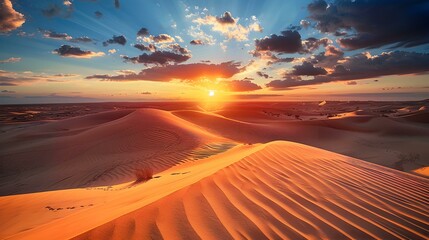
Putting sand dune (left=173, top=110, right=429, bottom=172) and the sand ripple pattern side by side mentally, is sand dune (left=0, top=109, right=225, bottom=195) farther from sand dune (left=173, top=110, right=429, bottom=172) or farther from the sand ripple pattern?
the sand ripple pattern

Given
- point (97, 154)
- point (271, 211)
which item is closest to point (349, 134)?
point (97, 154)

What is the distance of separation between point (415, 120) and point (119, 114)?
106 ft

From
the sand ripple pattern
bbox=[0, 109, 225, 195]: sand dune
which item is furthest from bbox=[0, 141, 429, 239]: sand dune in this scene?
bbox=[0, 109, 225, 195]: sand dune

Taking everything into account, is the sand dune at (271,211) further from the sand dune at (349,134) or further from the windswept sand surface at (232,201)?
the sand dune at (349,134)

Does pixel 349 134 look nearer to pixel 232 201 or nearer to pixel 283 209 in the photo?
pixel 283 209

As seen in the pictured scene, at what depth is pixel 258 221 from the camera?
7.50 feet

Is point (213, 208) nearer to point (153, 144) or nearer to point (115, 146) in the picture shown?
point (153, 144)

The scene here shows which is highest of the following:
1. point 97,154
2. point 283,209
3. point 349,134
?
point 283,209

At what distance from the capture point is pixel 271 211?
8.18ft

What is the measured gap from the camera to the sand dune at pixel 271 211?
2.11 metres

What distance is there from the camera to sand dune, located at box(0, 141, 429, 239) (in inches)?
82.9

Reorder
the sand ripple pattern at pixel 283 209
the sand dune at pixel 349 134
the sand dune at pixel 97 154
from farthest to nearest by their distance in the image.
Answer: the sand dune at pixel 349 134
the sand dune at pixel 97 154
the sand ripple pattern at pixel 283 209

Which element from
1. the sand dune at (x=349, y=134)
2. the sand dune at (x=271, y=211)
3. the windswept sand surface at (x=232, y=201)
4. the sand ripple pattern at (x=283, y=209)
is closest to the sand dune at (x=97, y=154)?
the windswept sand surface at (x=232, y=201)

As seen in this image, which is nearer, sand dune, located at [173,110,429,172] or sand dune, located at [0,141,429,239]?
sand dune, located at [0,141,429,239]
